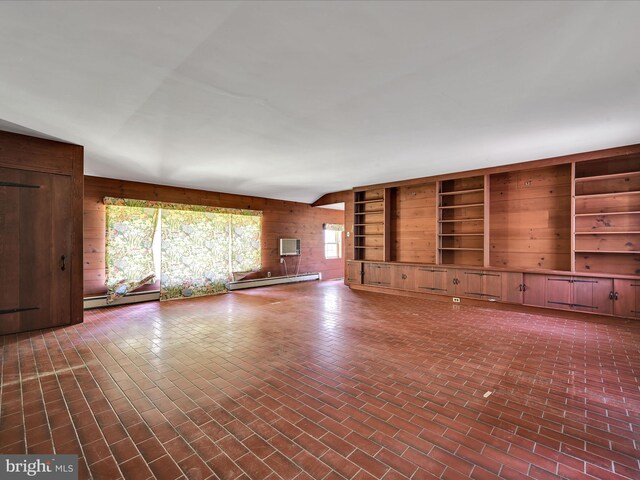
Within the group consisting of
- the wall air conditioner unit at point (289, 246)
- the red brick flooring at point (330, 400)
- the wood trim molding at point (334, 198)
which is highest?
the wood trim molding at point (334, 198)

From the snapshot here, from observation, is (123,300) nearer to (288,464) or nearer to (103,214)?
(103,214)

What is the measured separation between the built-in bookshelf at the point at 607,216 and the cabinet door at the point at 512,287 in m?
0.87

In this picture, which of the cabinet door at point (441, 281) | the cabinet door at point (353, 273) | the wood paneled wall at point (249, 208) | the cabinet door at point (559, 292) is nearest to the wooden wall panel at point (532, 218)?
the cabinet door at point (559, 292)

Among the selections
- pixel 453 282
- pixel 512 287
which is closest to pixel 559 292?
pixel 512 287

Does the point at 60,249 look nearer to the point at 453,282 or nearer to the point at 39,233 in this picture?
the point at 39,233

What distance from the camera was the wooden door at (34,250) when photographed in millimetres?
3799

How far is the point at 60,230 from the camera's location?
4.15 metres

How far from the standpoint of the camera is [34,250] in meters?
3.98

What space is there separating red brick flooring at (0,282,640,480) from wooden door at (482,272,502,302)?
1.15 metres

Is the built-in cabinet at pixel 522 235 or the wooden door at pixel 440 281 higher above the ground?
the built-in cabinet at pixel 522 235

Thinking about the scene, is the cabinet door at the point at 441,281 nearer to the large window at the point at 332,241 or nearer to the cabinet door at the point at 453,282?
the cabinet door at the point at 453,282

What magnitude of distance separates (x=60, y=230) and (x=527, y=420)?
564 centimetres

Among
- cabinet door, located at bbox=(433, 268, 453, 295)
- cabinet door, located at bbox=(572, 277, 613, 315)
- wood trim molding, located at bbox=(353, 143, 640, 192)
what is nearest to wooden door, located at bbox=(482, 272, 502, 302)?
cabinet door, located at bbox=(433, 268, 453, 295)

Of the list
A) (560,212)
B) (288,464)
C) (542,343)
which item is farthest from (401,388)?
(560,212)
